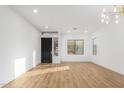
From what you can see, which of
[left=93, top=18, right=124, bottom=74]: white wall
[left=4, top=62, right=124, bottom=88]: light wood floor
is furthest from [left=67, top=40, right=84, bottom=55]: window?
[left=4, top=62, right=124, bottom=88]: light wood floor

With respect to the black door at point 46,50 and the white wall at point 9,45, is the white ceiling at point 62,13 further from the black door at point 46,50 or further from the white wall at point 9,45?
the black door at point 46,50

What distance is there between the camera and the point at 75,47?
14.0 meters

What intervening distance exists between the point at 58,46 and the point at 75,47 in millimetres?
2445

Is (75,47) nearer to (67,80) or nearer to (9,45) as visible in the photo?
(67,80)

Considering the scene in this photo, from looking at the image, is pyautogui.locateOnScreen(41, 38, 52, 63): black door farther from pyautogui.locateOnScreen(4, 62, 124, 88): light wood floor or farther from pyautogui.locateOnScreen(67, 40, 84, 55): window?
pyautogui.locateOnScreen(4, 62, 124, 88): light wood floor

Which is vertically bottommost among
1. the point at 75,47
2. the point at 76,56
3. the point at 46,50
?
the point at 76,56

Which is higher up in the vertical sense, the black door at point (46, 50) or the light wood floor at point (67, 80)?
the black door at point (46, 50)

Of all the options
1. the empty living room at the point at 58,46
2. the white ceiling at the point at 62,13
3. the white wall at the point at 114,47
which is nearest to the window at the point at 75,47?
the empty living room at the point at 58,46

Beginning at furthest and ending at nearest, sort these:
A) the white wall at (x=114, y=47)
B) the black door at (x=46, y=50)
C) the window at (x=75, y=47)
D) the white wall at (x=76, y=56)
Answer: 1. the window at (x=75, y=47)
2. the white wall at (x=76, y=56)
3. the black door at (x=46, y=50)
4. the white wall at (x=114, y=47)

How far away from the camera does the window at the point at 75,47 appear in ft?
45.6

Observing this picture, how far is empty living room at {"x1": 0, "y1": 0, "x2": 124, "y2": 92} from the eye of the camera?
15.6 feet

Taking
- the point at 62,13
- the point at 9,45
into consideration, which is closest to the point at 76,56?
the point at 62,13
